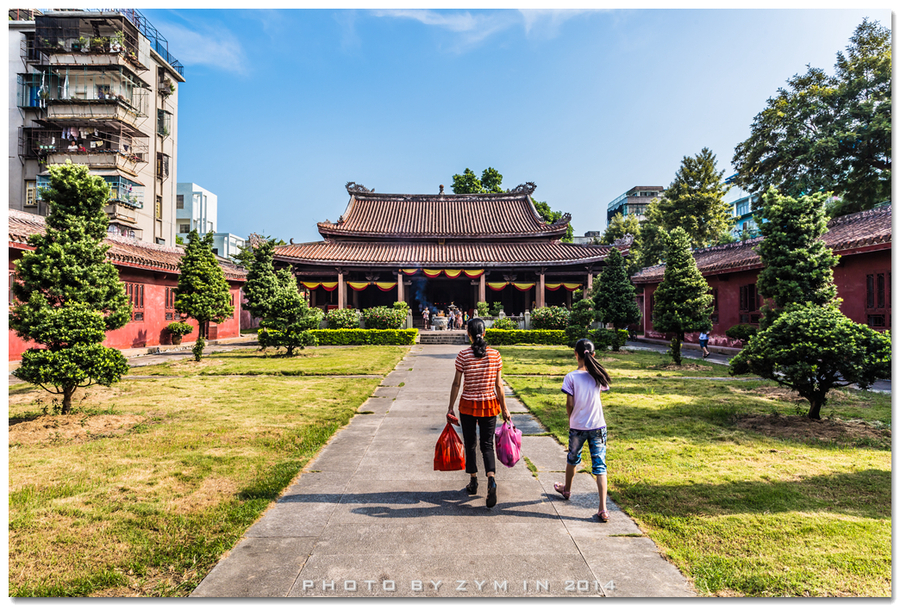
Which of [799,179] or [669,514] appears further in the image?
[799,179]

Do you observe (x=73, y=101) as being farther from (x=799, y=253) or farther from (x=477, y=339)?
(x=799, y=253)

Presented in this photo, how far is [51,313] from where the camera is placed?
21.4 feet

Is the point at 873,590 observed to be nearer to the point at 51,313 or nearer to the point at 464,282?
the point at 51,313

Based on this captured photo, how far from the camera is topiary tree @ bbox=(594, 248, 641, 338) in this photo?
61.4 feet

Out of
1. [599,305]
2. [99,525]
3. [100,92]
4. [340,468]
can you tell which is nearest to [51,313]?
[99,525]

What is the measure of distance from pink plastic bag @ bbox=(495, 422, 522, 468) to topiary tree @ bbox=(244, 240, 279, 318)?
16621mm

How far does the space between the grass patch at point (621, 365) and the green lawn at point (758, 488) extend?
3.82m

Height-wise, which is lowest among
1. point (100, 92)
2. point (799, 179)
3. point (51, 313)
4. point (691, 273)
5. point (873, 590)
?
point (873, 590)

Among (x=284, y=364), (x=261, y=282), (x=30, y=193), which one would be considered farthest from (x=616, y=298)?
(x=30, y=193)

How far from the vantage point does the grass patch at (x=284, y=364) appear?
12.3 meters

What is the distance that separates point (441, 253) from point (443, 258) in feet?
2.75

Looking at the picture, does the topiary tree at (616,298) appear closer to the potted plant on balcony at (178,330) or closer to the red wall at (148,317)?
the potted plant on balcony at (178,330)

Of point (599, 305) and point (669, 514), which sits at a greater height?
point (599, 305)

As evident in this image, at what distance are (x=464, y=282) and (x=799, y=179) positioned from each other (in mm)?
18081
